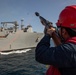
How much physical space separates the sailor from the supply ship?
3828 cm

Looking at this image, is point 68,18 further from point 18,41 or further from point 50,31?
point 18,41

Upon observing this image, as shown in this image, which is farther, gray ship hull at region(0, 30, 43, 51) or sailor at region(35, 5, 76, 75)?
gray ship hull at region(0, 30, 43, 51)

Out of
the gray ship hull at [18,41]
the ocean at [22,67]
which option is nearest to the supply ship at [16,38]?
the gray ship hull at [18,41]

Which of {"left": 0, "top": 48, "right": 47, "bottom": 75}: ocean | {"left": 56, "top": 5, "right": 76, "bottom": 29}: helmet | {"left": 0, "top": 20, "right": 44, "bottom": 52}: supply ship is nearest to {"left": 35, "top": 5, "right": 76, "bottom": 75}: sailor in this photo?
{"left": 56, "top": 5, "right": 76, "bottom": 29}: helmet

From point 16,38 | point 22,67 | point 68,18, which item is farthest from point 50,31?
point 16,38

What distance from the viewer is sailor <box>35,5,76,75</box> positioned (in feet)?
6.81

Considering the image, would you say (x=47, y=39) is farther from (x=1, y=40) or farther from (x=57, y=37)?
(x=1, y=40)

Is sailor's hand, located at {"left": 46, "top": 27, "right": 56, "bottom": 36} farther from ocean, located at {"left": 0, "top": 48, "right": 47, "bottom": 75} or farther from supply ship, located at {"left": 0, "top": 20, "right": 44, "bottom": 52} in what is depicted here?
supply ship, located at {"left": 0, "top": 20, "right": 44, "bottom": 52}

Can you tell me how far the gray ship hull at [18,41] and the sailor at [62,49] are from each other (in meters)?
38.4

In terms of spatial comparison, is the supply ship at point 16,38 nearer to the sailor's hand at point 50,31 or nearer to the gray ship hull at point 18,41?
the gray ship hull at point 18,41

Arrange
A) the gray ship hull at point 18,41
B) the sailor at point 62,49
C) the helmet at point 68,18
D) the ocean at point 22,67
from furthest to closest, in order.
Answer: the gray ship hull at point 18,41 → the ocean at point 22,67 → the helmet at point 68,18 → the sailor at point 62,49

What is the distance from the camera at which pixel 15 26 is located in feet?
155

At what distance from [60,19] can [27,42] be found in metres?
43.3

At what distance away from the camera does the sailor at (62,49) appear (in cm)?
208
